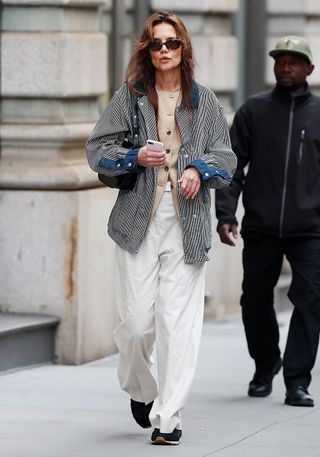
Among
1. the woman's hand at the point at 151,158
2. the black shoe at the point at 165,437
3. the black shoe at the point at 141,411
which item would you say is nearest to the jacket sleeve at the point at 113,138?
the woman's hand at the point at 151,158

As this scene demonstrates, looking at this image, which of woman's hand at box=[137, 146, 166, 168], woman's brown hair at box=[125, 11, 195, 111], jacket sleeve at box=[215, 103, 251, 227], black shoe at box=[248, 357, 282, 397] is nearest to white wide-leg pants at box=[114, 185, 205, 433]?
woman's hand at box=[137, 146, 166, 168]

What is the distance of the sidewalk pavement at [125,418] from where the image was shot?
720 cm

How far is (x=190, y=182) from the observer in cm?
705

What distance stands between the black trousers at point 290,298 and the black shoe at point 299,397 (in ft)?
0.11

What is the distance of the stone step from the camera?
941cm

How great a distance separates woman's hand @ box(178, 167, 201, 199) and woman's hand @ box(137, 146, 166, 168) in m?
0.12

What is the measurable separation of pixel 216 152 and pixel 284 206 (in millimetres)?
1355

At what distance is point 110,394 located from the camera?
29.0 feet

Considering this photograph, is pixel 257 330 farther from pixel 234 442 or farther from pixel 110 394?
pixel 234 442

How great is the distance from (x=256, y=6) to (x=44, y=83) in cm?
424

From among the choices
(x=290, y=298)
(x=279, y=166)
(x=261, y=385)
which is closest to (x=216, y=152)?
(x=279, y=166)

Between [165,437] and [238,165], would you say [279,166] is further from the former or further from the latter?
[165,437]

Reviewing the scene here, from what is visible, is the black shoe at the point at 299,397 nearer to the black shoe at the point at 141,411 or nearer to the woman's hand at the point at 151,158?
the black shoe at the point at 141,411

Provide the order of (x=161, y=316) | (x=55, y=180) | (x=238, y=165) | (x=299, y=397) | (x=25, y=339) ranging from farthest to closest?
(x=55, y=180), (x=25, y=339), (x=238, y=165), (x=299, y=397), (x=161, y=316)
